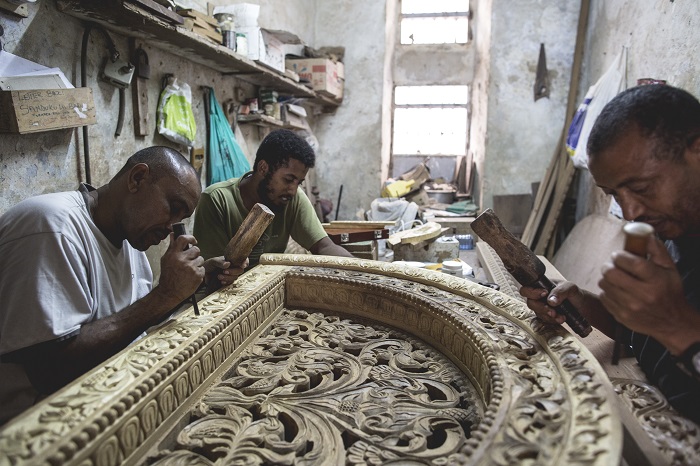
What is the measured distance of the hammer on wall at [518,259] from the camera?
1.33m

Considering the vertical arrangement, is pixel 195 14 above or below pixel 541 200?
above

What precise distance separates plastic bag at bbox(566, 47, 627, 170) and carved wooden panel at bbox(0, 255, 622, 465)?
370 centimetres

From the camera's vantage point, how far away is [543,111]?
646cm

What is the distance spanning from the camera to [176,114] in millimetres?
3637

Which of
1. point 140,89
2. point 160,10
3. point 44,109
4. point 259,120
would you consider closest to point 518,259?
point 44,109

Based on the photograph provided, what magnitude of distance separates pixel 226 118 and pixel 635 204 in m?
4.21

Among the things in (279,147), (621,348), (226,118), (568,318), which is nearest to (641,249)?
(568,318)

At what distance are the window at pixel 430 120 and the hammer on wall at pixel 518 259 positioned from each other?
767cm

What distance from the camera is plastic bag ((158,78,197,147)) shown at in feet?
11.5

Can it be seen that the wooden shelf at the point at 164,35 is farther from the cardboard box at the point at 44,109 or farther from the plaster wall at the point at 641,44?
the plaster wall at the point at 641,44

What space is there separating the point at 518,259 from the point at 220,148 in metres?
3.61

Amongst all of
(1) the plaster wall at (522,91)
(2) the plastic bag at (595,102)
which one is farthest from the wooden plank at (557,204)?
(2) the plastic bag at (595,102)

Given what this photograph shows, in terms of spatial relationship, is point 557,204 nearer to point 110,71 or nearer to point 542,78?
point 542,78

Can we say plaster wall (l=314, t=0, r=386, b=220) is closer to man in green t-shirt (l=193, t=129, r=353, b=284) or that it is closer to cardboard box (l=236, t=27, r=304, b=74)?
cardboard box (l=236, t=27, r=304, b=74)
